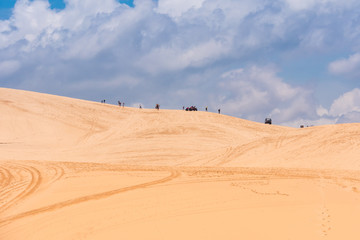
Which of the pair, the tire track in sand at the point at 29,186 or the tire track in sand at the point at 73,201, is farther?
the tire track in sand at the point at 29,186

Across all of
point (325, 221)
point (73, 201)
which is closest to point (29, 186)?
point (73, 201)

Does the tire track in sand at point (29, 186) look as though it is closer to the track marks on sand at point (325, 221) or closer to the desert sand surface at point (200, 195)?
the desert sand surface at point (200, 195)

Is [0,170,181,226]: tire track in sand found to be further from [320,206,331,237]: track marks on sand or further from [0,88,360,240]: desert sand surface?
[320,206,331,237]: track marks on sand

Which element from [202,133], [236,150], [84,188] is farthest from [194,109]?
[84,188]

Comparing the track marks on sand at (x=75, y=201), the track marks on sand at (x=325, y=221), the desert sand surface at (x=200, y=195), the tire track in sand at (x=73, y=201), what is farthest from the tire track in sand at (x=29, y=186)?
the track marks on sand at (x=325, y=221)

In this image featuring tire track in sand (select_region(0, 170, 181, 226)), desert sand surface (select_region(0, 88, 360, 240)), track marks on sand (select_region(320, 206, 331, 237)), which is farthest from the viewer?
tire track in sand (select_region(0, 170, 181, 226))

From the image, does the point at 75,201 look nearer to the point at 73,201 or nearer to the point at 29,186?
the point at 73,201

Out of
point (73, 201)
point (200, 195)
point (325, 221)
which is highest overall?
point (200, 195)

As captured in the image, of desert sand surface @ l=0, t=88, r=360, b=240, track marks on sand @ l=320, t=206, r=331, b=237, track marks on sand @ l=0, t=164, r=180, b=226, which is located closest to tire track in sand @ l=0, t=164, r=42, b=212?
desert sand surface @ l=0, t=88, r=360, b=240

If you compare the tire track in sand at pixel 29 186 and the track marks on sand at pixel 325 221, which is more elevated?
the tire track in sand at pixel 29 186

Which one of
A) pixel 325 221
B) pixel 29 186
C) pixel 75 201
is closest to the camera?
pixel 325 221

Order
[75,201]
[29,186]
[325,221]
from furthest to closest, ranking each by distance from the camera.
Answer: [29,186], [75,201], [325,221]

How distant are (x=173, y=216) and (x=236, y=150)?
1537 centimetres

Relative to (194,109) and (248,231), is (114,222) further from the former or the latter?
(194,109)
